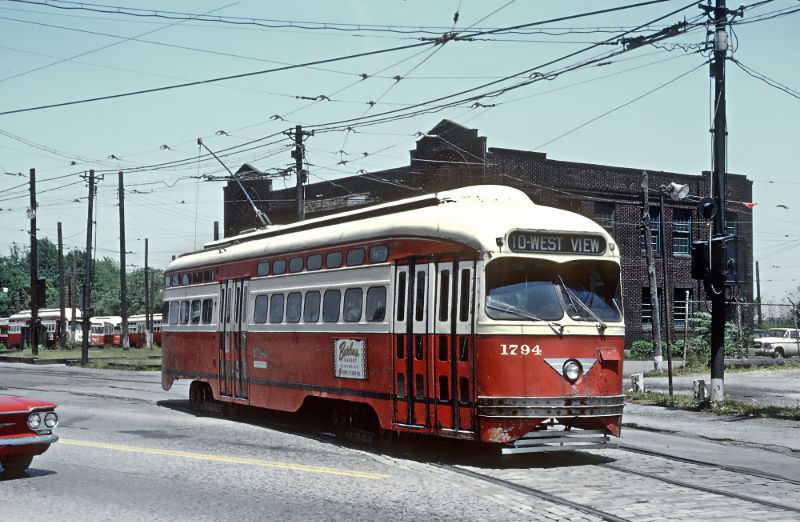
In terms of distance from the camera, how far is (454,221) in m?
13.1

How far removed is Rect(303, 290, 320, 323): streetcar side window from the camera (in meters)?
16.1

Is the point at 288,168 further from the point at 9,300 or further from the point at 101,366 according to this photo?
the point at 9,300

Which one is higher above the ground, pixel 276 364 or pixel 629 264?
pixel 629 264

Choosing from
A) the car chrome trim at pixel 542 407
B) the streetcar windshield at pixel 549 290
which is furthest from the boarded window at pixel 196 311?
the car chrome trim at pixel 542 407

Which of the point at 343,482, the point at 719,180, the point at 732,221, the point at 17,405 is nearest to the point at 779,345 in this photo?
the point at 732,221

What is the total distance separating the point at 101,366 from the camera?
4556 cm

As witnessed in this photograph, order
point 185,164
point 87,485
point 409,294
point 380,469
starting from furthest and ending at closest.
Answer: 1. point 185,164
2. point 409,294
3. point 380,469
4. point 87,485

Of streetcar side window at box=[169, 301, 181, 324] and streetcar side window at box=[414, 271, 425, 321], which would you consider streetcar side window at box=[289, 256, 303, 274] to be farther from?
streetcar side window at box=[169, 301, 181, 324]

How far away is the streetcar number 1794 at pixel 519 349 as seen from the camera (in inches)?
482

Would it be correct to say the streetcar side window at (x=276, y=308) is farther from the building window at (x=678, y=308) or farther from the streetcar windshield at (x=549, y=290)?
the building window at (x=678, y=308)

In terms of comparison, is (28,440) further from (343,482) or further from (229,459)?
(343,482)

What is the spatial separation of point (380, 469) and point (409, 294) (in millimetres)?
2543

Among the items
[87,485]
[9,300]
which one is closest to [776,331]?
[87,485]

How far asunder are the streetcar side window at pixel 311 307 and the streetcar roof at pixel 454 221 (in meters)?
0.79
